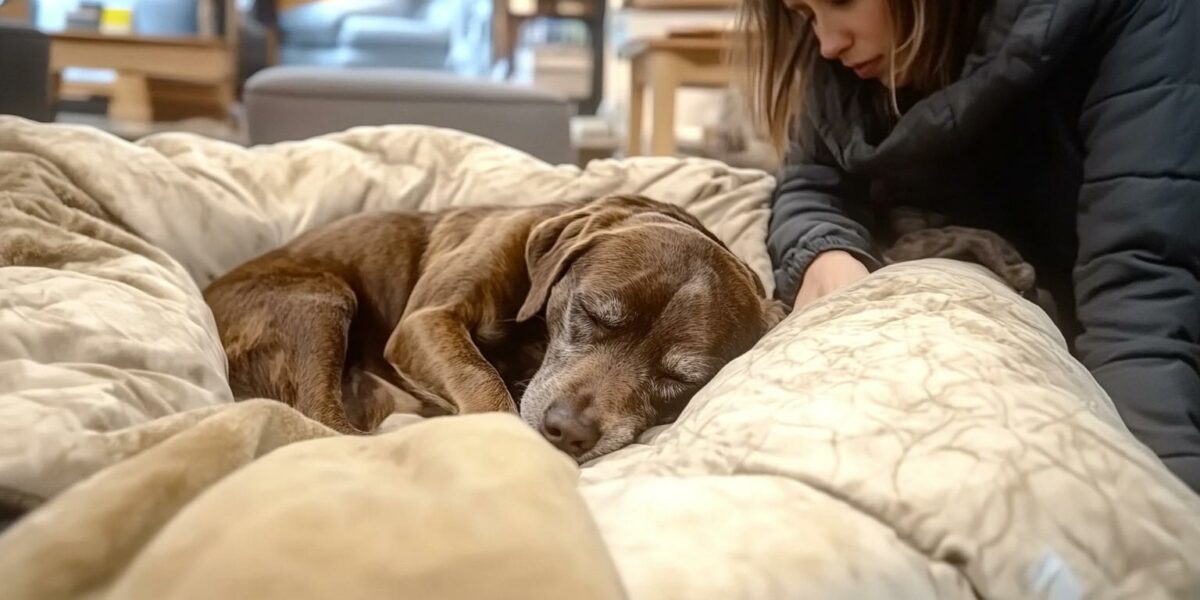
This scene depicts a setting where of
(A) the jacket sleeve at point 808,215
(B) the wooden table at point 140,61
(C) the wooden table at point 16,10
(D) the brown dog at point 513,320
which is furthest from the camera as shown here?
(C) the wooden table at point 16,10

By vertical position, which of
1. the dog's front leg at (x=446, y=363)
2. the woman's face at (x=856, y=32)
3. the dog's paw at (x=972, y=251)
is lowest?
the dog's front leg at (x=446, y=363)

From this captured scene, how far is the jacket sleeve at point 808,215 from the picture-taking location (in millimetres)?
2084

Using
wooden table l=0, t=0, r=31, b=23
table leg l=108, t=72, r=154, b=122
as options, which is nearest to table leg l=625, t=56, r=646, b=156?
table leg l=108, t=72, r=154, b=122

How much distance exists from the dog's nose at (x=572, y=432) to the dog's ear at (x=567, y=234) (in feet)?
0.96

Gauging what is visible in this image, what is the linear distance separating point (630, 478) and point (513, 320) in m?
1.01

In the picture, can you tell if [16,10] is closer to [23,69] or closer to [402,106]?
[23,69]

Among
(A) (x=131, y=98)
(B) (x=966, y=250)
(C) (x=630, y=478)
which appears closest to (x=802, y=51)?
(B) (x=966, y=250)

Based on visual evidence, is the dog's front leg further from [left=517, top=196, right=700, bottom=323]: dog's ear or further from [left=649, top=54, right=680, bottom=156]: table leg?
[left=649, top=54, right=680, bottom=156]: table leg

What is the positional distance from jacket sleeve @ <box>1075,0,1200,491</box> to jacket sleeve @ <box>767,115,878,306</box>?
0.47 m

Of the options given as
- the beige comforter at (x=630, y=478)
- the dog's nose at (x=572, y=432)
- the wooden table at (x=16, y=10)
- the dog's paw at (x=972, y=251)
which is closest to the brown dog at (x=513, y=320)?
the dog's nose at (x=572, y=432)

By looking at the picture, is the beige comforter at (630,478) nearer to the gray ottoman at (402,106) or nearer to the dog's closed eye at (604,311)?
the dog's closed eye at (604,311)

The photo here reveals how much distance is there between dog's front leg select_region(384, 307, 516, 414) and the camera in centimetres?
181

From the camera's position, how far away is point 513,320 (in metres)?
2.08

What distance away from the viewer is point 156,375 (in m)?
1.39
